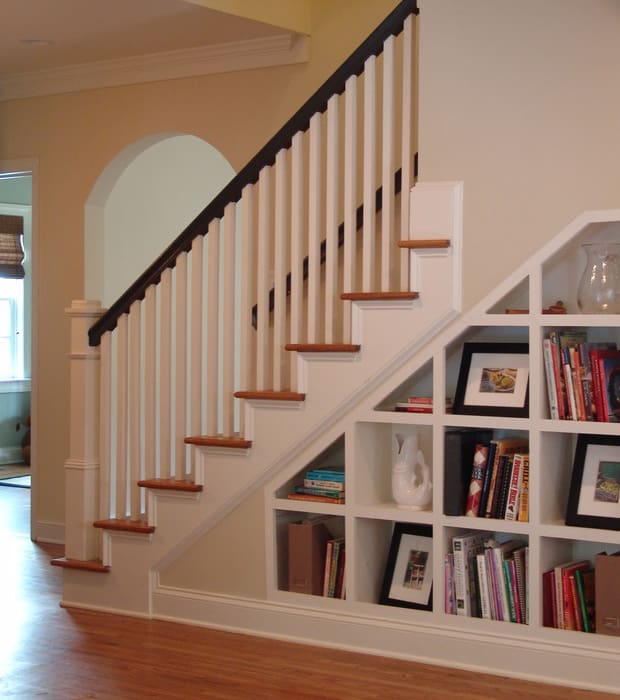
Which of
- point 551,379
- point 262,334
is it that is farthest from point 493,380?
point 262,334

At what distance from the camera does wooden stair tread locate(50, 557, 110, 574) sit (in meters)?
4.55

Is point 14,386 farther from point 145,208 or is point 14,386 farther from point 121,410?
point 121,410

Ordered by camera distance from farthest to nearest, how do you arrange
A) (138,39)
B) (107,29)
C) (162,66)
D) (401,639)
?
(162,66) < (138,39) < (107,29) < (401,639)

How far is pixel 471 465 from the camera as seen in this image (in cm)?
387

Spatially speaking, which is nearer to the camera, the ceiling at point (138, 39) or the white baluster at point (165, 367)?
the white baluster at point (165, 367)

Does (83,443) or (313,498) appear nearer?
(313,498)

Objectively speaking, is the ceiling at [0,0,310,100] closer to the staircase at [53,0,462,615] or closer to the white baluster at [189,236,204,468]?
the staircase at [53,0,462,615]

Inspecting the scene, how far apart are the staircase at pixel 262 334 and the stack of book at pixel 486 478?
389 millimetres

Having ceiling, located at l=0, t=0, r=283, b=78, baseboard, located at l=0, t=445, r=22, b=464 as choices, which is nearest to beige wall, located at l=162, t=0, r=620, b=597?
ceiling, located at l=0, t=0, r=283, b=78

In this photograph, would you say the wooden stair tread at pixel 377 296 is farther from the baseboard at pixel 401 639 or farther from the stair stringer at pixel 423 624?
the baseboard at pixel 401 639

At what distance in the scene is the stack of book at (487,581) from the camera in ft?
12.3

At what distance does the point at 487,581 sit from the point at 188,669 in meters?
1.09

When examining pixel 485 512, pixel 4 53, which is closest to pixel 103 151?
pixel 4 53

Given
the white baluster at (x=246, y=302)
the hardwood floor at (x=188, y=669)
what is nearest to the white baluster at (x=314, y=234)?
the white baluster at (x=246, y=302)
